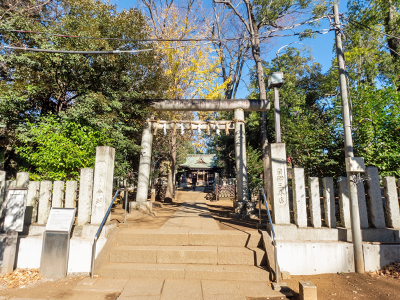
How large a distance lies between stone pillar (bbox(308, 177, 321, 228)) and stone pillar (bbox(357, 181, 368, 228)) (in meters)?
0.94

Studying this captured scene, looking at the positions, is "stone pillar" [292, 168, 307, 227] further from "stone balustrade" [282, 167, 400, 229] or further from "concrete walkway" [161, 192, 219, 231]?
"concrete walkway" [161, 192, 219, 231]

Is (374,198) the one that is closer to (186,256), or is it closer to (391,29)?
(186,256)

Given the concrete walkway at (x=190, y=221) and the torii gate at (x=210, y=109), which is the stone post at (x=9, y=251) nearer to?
the concrete walkway at (x=190, y=221)

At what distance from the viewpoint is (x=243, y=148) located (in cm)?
812

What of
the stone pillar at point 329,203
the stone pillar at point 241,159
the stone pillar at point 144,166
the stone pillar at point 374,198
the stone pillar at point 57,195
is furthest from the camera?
the stone pillar at point 241,159

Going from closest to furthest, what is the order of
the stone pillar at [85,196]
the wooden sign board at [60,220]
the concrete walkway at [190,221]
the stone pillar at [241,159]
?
1. the wooden sign board at [60,220]
2. the stone pillar at [85,196]
3. the concrete walkway at [190,221]
4. the stone pillar at [241,159]

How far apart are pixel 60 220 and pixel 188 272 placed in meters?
3.08

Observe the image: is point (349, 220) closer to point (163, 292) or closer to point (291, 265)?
point (291, 265)

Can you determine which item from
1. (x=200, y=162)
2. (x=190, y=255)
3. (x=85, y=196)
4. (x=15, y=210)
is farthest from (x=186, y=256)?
(x=200, y=162)

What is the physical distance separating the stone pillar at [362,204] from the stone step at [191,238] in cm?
246

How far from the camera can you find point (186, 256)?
456cm

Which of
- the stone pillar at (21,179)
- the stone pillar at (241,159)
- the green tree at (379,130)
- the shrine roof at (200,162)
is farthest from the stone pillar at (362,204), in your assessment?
the shrine roof at (200,162)

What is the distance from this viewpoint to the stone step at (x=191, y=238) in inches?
193

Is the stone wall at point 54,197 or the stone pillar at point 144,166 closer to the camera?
the stone wall at point 54,197
